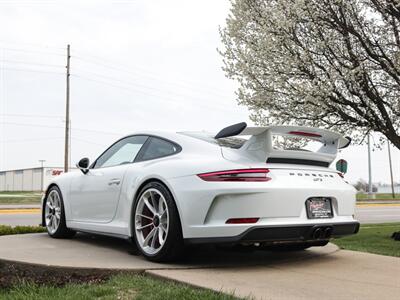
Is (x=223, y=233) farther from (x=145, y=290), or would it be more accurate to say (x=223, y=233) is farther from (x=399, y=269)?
(x=399, y=269)

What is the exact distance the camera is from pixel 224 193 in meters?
4.21

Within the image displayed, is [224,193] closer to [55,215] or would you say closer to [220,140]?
[220,140]

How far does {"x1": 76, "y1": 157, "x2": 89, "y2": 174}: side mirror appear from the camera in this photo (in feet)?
19.9

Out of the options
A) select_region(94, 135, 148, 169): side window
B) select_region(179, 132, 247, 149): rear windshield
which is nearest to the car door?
select_region(94, 135, 148, 169): side window

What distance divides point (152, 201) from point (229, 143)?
0.94m

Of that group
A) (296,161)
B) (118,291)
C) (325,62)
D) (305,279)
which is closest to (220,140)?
(296,161)

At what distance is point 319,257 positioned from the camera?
5242 mm

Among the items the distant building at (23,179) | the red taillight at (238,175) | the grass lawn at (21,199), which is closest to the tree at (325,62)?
the red taillight at (238,175)

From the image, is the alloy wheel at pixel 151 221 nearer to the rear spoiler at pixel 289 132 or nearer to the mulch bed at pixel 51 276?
the mulch bed at pixel 51 276

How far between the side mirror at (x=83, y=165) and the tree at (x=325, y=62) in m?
4.39

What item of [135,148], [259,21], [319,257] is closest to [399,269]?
[319,257]

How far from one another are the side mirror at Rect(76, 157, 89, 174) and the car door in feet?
0.19

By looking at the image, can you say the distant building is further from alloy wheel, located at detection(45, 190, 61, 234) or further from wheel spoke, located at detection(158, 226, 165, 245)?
wheel spoke, located at detection(158, 226, 165, 245)

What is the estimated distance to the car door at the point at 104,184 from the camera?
5348 millimetres
